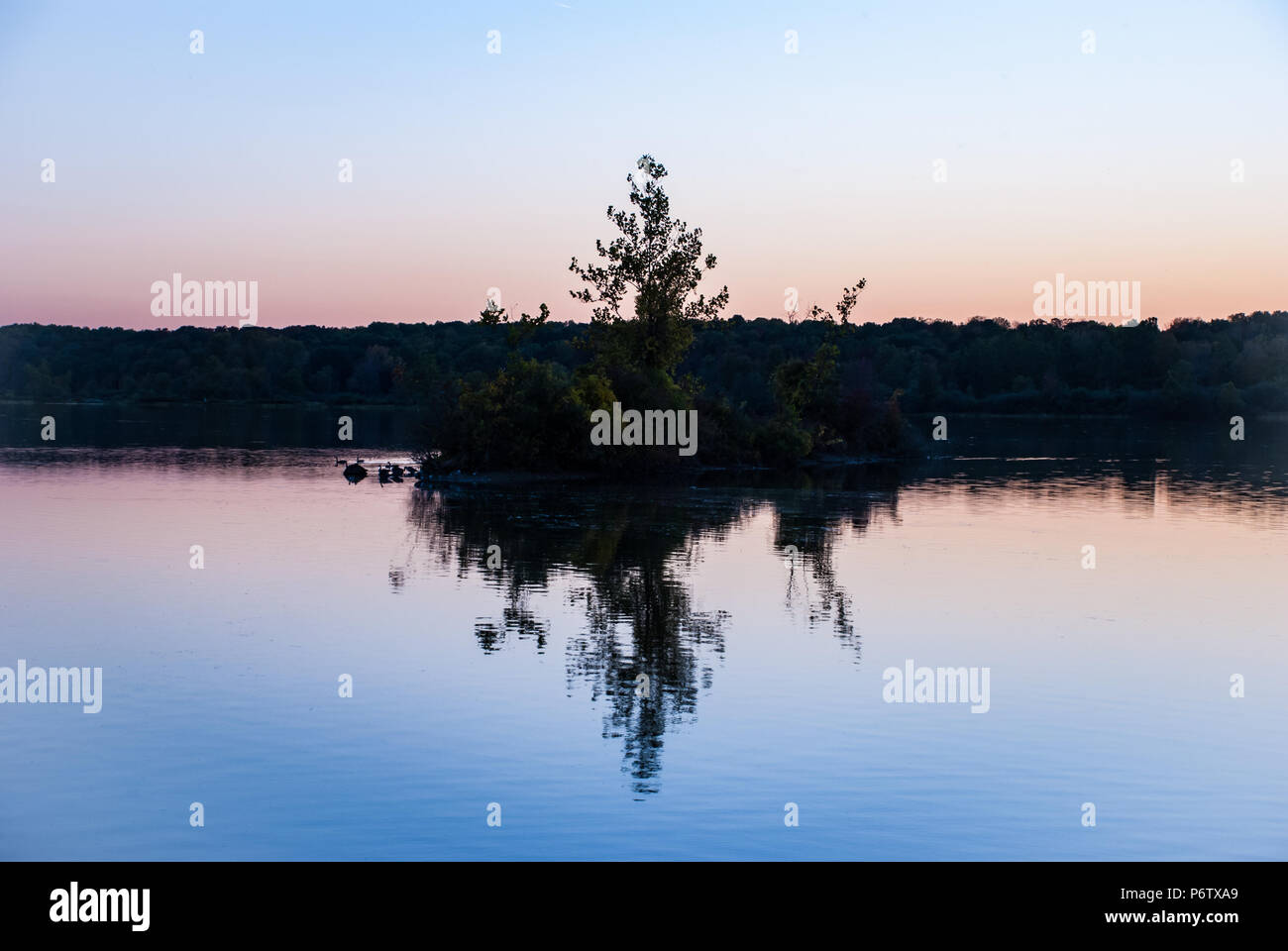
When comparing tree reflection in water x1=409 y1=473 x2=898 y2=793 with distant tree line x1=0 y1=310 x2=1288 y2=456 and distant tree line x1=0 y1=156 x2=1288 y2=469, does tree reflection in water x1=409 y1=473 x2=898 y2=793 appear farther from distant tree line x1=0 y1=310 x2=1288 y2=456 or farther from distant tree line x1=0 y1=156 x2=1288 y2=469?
distant tree line x1=0 y1=310 x2=1288 y2=456

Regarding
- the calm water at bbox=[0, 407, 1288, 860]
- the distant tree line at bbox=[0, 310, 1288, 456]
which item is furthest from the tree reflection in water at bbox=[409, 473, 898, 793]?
the distant tree line at bbox=[0, 310, 1288, 456]

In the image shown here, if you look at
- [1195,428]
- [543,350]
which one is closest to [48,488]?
[543,350]

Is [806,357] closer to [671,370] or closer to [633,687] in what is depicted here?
[671,370]

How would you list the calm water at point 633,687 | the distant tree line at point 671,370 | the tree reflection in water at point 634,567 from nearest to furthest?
the calm water at point 633,687
the tree reflection in water at point 634,567
the distant tree line at point 671,370

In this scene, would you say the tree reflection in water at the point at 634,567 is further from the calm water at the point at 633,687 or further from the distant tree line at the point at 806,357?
the distant tree line at the point at 806,357

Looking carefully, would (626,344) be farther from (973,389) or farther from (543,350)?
(973,389)

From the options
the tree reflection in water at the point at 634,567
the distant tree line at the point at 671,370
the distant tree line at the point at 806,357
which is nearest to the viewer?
the tree reflection in water at the point at 634,567

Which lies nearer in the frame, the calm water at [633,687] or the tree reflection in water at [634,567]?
the calm water at [633,687]

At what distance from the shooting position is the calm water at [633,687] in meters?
10.6

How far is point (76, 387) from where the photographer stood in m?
129

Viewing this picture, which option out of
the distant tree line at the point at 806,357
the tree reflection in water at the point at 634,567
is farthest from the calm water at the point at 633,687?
the distant tree line at the point at 806,357

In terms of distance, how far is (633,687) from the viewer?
1476cm

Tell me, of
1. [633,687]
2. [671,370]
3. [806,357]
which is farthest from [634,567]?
[806,357]

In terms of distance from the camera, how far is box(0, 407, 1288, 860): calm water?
34.8ft
